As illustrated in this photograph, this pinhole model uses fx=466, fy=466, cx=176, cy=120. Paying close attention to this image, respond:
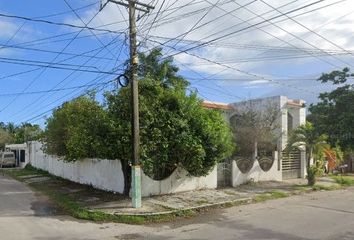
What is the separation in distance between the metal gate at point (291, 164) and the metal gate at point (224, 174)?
522 cm

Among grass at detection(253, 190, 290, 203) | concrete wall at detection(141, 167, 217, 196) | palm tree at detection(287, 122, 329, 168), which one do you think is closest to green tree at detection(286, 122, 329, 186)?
palm tree at detection(287, 122, 329, 168)

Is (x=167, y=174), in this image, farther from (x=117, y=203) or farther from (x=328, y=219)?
(x=328, y=219)

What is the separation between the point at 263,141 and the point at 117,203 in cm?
1230

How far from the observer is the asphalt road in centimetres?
1179

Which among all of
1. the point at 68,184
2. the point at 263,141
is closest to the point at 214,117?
the point at 263,141

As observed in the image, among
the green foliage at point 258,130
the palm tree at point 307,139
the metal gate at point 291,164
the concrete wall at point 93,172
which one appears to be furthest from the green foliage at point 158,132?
the metal gate at point 291,164

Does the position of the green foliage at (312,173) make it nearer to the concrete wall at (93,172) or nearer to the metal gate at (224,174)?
Result: the metal gate at (224,174)

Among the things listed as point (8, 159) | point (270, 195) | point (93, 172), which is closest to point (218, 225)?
point (270, 195)

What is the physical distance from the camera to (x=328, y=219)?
14000mm

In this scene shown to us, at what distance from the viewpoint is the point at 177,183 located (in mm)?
19875

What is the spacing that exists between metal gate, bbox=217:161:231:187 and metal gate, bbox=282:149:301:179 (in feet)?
17.1

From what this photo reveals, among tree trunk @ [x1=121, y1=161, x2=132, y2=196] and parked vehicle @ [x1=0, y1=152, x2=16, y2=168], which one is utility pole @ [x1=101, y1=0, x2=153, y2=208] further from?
parked vehicle @ [x1=0, y1=152, x2=16, y2=168]

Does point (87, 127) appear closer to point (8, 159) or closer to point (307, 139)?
point (307, 139)

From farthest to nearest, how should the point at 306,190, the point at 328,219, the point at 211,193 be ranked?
the point at 306,190 → the point at 211,193 → the point at 328,219
